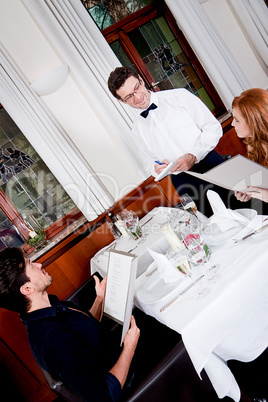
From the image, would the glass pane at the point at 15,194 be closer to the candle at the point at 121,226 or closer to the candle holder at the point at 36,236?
the candle holder at the point at 36,236

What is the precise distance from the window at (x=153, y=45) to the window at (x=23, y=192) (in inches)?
66.1

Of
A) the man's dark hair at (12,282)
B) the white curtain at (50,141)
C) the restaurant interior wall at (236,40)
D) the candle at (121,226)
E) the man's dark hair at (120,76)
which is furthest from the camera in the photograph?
the restaurant interior wall at (236,40)

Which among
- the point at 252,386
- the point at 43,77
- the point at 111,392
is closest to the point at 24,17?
the point at 43,77

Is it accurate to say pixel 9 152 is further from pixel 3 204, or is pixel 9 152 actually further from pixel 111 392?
pixel 111 392

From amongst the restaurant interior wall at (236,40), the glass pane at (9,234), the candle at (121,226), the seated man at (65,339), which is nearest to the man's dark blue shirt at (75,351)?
the seated man at (65,339)

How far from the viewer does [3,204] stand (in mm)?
3578

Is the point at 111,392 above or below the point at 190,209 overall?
below

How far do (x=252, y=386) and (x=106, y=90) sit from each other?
3.12 meters

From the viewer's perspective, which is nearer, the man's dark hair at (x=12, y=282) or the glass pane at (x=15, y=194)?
the man's dark hair at (x=12, y=282)

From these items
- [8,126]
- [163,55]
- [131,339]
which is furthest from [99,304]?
[163,55]

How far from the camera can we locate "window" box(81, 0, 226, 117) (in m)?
3.86

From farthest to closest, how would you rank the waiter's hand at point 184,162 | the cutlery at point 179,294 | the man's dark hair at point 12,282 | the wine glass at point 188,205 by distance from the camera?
the waiter's hand at point 184,162
the wine glass at point 188,205
the man's dark hair at point 12,282
the cutlery at point 179,294

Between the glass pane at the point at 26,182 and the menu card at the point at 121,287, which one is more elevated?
the glass pane at the point at 26,182

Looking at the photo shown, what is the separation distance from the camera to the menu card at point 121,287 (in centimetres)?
140
